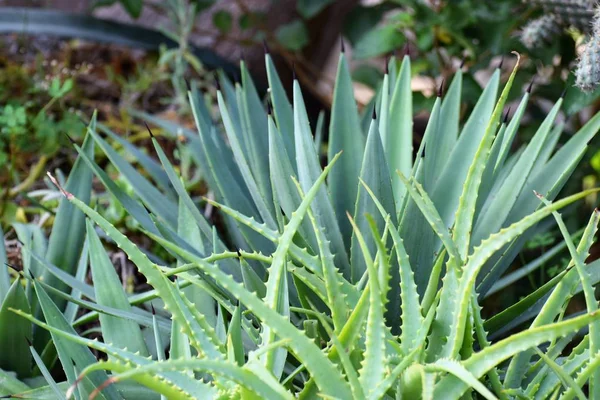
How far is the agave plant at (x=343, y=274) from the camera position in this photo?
59 centimetres

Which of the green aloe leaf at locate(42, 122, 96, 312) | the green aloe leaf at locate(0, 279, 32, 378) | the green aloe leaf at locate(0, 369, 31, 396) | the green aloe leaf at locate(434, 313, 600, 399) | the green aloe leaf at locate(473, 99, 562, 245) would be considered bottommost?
the green aloe leaf at locate(0, 369, 31, 396)

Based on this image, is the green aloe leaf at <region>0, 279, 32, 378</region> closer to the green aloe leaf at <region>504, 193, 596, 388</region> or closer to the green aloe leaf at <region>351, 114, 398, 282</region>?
the green aloe leaf at <region>351, 114, 398, 282</region>

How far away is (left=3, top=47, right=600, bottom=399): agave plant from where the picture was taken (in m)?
0.59

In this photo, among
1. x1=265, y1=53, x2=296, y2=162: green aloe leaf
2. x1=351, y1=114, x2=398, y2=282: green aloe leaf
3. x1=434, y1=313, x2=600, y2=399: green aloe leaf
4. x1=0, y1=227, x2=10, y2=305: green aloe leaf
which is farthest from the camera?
x1=265, y1=53, x2=296, y2=162: green aloe leaf

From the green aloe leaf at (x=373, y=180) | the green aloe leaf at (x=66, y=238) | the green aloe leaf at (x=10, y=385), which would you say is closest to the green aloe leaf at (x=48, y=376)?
the green aloe leaf at (x=10, y=385)

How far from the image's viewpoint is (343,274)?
35.3 inches

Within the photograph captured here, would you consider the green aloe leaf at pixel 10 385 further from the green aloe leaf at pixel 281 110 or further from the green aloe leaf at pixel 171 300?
the green aloe leaf at pixel 281 110

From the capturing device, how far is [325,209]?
86cm

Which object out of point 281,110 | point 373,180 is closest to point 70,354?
point 373,180

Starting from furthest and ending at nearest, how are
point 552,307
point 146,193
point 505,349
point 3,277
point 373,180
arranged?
point 146,193 → point 3,277 → point 373,180 → point 552,307 → point 505,349

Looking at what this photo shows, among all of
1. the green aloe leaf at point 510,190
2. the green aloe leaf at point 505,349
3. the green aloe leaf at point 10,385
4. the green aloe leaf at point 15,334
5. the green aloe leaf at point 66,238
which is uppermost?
the green aloe leaf at point 510,190

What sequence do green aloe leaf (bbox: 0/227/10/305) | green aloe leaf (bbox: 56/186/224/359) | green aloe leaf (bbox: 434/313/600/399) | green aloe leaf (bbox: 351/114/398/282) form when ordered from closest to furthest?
green aloe leaf (bbox: 434/313/600/399) < green aloe leaf (bbox: 56/186/224/359) < green aloe leaf (bbox: 351/114/398/282) < green aloe leaf (bbox: 0/227/10/305)

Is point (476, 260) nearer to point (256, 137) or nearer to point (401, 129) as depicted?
point (401, 129)

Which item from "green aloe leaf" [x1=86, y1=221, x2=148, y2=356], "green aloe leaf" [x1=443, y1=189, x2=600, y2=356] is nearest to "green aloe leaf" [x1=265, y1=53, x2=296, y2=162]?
"green aloe leaf" [x1=86, y1=221, x2=148, y2=356]
